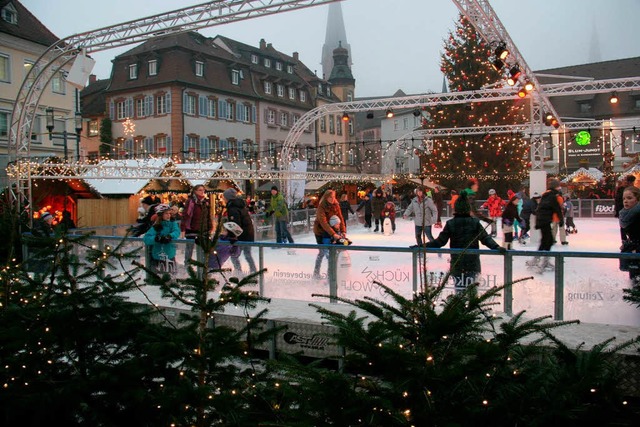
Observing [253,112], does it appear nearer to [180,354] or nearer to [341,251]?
[341,251]

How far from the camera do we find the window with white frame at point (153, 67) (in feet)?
128

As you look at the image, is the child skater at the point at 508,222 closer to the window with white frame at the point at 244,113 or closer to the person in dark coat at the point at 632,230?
the person in dark coat at the point at 632,230

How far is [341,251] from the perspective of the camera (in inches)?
274

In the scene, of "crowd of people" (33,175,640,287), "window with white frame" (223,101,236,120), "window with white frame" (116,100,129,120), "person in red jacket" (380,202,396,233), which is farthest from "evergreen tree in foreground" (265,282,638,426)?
"window with white frame" (116,100,129,120)

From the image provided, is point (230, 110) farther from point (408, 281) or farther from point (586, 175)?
point (408, 281)

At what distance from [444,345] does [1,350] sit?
2626mm

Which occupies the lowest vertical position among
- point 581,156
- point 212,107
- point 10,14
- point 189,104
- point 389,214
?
point 389,214

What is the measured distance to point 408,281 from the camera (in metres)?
6.55

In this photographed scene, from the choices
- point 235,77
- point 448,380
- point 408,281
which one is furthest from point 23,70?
point 448,380

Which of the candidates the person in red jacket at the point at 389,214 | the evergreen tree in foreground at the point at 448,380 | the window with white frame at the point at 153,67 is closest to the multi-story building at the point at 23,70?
the window with white frame at the point at 153,67

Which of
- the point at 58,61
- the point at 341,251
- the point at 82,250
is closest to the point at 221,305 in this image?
the point at 341,251

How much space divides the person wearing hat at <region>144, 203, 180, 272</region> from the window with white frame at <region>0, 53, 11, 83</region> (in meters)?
25.0

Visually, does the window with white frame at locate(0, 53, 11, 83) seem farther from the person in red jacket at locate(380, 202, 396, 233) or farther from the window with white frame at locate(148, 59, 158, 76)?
the person in red jacket at locate(380, 202, 396, 233)

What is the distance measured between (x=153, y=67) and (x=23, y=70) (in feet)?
35.7
